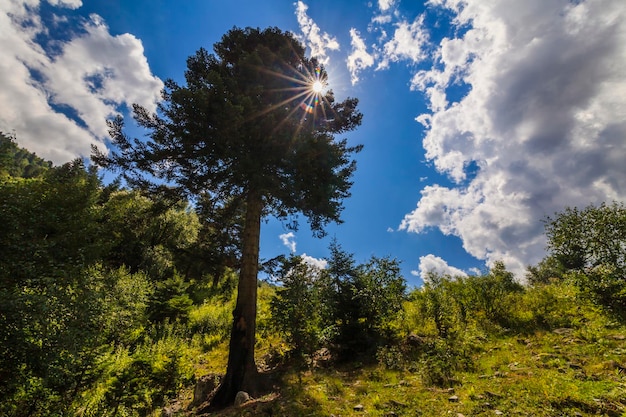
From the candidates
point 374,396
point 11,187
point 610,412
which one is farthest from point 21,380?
point 610,412

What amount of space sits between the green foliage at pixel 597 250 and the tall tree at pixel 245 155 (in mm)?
8976

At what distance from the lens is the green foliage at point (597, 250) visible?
8672 millimetres

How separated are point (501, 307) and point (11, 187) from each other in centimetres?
1877

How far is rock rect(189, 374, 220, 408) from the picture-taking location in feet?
27.1

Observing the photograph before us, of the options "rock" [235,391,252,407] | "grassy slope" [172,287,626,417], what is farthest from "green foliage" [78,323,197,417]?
"grassy slope" [172,287,626,417]

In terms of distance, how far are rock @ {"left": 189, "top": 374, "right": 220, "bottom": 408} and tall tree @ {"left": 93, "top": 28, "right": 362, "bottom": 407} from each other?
1.13 meters

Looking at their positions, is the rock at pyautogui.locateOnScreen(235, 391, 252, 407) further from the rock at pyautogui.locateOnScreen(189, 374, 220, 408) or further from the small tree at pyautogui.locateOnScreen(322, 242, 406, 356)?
the small tree at pyautogui.locateOnScreen(322, 242, 406, 356)

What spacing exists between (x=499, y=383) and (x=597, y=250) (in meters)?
7.72

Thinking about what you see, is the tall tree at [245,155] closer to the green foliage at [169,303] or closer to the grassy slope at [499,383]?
the grassy slope at [499,383]

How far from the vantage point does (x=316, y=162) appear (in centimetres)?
926

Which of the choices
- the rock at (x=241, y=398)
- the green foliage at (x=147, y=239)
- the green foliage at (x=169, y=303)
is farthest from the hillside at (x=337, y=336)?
the green foliage at (x=147, y=239)

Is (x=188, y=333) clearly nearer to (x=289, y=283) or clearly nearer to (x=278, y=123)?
(x=289, y=283)

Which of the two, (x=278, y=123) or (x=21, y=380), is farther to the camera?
(x=278, y=123)

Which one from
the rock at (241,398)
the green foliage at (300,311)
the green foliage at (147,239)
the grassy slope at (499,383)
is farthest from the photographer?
the green foliage at (147,239)
